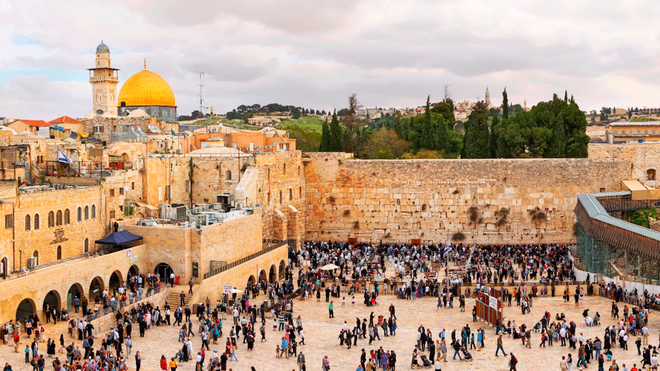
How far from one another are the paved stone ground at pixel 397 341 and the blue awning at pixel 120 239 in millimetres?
5042

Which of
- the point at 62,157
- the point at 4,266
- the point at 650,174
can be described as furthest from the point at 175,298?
the point at 650,174

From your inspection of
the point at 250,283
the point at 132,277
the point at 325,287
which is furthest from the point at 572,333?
the point at 132,277

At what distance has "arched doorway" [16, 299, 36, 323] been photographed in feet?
78.5

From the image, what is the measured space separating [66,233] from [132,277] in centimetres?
302

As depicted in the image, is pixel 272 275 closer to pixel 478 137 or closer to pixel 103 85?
pixel 478 137

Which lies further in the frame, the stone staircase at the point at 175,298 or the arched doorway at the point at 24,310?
the stone staircase at the point at 175,298

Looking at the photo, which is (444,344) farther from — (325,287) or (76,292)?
(76,292)

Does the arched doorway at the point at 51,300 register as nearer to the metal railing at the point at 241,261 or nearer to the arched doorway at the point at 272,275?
the metal railing at the point at 241,261

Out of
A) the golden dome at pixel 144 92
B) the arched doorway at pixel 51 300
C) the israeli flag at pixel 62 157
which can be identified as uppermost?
the golden dome at pixel 144 92

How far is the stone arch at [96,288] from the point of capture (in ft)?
86.9

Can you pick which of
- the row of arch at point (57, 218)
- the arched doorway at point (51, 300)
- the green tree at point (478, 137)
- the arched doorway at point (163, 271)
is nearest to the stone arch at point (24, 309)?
the arched doorway at point (51, 300)

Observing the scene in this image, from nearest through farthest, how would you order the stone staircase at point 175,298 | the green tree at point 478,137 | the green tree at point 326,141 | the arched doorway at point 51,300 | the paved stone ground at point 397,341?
the paved stone ground at point 397,341, the arched doorway at point 51,300, the stone staircase at point 175,298, the green tree at point 478,137, the green tree at point 326,141

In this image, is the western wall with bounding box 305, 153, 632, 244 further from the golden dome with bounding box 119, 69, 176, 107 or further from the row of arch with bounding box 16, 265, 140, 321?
the row of arch with bounding box 16, 265, 140, 321

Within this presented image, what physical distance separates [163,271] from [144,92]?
976 inches
